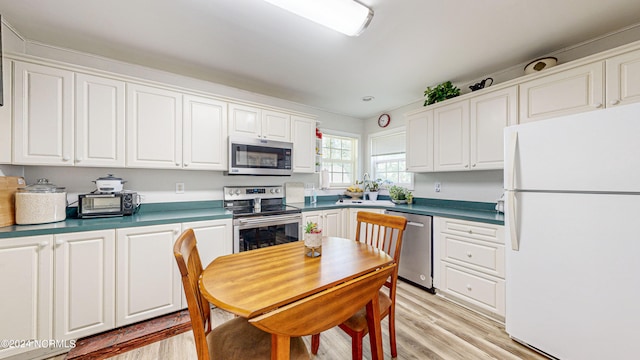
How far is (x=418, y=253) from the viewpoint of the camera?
2.75m

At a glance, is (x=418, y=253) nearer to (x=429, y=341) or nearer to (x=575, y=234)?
(x=429, y=341)

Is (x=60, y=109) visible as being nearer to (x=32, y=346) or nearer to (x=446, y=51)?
(x=32, y=346)

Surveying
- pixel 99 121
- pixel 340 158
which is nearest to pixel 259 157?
pixel 99 121

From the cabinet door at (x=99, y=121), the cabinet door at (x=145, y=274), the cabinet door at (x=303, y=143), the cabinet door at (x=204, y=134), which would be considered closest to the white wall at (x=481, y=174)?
the cabinet door at (x=303, y=143)

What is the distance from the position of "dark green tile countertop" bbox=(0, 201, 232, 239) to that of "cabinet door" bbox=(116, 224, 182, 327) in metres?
0.06

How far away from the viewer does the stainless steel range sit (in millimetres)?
2482

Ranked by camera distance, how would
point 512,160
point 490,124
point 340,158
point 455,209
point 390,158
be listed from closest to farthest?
point 512,160, point 490,124, point 455,209, point 390,158, point 340,158

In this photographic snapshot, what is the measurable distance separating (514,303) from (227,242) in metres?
2.59

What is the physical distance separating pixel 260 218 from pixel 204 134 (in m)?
1.13

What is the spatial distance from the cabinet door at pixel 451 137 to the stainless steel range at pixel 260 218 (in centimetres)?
191

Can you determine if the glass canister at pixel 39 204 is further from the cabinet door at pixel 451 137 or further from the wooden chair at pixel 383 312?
the cabinet door at pixel 451 137

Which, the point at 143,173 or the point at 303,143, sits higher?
the point at 303,143

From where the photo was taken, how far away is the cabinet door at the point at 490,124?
233cm

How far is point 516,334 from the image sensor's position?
1.84 meters
